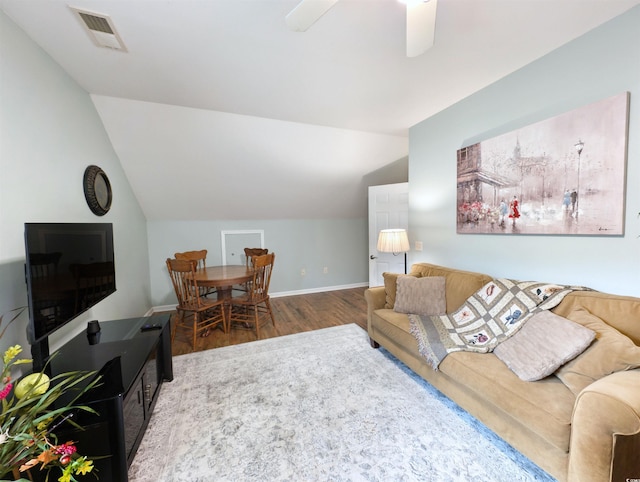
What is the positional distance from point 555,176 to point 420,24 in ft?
4.81

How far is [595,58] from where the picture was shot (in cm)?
164

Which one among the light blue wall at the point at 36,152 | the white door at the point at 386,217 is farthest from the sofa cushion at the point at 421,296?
the light blue wall at the point at 36,152

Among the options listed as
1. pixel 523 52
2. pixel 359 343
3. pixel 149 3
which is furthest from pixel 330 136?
pixel 359 343

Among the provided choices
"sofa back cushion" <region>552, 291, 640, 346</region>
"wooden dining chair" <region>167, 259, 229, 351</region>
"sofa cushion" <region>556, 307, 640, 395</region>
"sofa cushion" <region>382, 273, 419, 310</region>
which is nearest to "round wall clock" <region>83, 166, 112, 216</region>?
"wooden dining chair" <region>167, 259, 229, 351</region>

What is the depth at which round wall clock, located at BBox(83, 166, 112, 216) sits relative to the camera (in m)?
2.21

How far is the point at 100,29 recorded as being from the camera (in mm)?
1554

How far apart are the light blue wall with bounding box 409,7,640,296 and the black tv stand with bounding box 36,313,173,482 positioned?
9.00 feet

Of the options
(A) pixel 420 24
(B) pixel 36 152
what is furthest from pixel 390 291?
(B) pixel 36 152

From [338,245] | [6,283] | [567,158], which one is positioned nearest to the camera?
[6,283]

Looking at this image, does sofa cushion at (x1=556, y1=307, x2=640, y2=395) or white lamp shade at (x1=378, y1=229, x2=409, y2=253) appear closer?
sofa cushion at (x1=556, y1=307, x2=640, y2=395)

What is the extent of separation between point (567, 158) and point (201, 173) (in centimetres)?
368

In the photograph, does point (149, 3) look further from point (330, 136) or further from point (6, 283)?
point (330, 136)

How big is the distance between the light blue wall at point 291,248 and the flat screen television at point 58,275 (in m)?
2.35

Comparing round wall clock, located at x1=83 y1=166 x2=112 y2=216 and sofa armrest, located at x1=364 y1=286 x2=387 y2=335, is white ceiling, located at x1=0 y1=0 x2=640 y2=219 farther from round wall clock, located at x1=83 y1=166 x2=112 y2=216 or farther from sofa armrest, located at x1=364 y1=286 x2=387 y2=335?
sofa armrest, located at x1=364 y1=286 x2=387 y2=335
